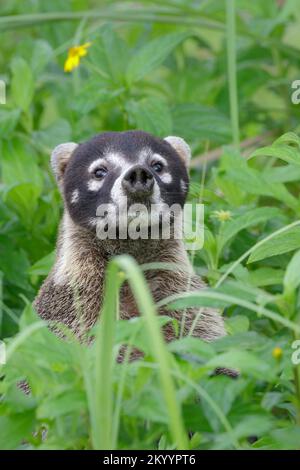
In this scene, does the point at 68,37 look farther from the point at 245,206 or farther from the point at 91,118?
the point at 245,206

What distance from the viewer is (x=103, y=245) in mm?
5742

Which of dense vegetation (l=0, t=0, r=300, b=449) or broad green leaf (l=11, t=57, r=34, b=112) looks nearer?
dense vegetation (l=0, t=0, r=300, b=449)

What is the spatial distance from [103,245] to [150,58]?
5.74ft

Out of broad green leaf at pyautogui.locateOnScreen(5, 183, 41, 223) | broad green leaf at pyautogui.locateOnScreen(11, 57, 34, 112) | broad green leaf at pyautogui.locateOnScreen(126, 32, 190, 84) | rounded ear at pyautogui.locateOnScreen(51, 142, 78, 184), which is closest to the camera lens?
rounded ear at pyautogui.locateOnScreen(51, 142, 78, 184)

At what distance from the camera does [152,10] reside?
7.52m

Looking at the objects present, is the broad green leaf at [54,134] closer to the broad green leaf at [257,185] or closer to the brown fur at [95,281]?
the brown fur at [95,281]

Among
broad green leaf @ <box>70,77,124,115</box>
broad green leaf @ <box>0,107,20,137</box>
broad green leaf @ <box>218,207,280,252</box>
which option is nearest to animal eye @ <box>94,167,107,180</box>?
broad green leaf @ <box>218,207,280,252</box>

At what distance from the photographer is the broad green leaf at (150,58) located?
6.88 m

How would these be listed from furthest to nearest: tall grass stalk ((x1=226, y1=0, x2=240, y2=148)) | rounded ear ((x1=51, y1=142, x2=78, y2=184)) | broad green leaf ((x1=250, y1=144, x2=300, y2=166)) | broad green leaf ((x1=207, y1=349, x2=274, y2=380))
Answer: tall grass stalk ((x1=226, y1=0, x2=240, y2=148)), rounded ear ((x1=51, y1=142, x2=78, y2=184)), broad green leaf ((x1=250, y1=144, x2=300, y2=166)), broad green leaf ((x1=207, y1=349, x2=274, y2=380))

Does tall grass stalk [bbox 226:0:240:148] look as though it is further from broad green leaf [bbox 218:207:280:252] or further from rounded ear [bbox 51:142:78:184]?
broad green leaf [bbox 218:207:280:252]

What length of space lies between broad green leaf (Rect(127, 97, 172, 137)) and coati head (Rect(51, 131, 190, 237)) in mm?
613

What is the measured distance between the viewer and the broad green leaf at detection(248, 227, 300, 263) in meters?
4.70

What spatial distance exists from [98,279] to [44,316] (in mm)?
348

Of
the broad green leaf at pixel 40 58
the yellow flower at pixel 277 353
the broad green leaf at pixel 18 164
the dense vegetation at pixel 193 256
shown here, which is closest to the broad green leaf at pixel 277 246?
the dense vegetation at pixel 193 256
